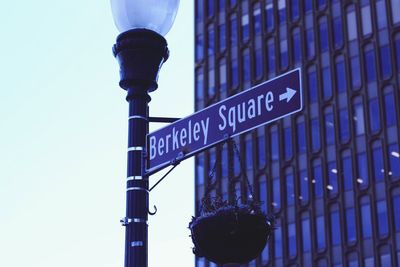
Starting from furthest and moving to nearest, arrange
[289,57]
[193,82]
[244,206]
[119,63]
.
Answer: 1. [193,82]
2. [289,57]
3. [119,63]
4. [244,206]

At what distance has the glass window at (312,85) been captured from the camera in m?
61.5

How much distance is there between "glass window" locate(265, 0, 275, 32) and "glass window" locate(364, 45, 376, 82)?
9387mm

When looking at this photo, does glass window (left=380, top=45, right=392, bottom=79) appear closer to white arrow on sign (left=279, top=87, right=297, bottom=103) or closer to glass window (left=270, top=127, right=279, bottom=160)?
glass window (left=270, top=127, right=279, bottom=160)

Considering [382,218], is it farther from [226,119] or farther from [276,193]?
[226,119]

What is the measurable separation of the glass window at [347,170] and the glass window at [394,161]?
→ 291 centimetres

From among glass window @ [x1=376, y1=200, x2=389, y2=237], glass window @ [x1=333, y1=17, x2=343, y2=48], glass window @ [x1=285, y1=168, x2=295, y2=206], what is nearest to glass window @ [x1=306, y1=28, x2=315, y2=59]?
glass window @ [x1=333, y1=17, x2=343, y2=48]

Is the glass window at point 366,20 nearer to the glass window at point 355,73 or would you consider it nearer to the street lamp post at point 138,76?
the glass window at point 355,73

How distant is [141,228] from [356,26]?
55.2m

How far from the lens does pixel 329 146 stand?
194 feet

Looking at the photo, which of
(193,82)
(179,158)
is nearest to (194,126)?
(179,158)

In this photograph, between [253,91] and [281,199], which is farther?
[281,199]

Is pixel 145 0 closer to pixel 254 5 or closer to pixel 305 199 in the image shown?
pixel 305 199

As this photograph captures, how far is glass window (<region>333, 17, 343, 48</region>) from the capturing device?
60938 millimetres

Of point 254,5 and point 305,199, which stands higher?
point 254,5
